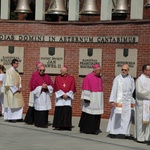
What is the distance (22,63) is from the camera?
878 inches

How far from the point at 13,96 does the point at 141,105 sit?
5302 millimetres

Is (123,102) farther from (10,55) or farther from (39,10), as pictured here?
(10,55)

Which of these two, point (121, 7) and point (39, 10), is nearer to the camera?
point (121, 7)

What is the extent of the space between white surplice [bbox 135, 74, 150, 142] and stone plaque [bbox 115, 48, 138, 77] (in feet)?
16.6

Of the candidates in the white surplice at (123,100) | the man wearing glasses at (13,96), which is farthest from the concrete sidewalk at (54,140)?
the man wearing glasses at (13,96)

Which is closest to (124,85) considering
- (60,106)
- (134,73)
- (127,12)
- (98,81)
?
(98,81)

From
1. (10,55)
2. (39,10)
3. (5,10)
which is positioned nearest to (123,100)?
(39,10)

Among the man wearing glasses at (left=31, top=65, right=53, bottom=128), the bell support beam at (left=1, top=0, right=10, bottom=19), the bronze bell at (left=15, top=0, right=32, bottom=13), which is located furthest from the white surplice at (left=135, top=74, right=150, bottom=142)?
the bell support beam at (left=1, top=0, right=10, bottom=19)

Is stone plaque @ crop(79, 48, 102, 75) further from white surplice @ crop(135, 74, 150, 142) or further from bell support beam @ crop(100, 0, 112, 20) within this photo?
white surplice @ crop(135, 74, 150, 142)

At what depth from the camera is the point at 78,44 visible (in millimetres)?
21469

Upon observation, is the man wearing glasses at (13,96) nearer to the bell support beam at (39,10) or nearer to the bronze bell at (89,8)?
the bronze bell at (89,8)

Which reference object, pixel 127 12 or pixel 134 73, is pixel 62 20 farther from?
pixel 134 73

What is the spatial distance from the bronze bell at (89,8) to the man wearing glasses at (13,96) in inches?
140

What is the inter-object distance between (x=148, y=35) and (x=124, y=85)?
4.54 metres
